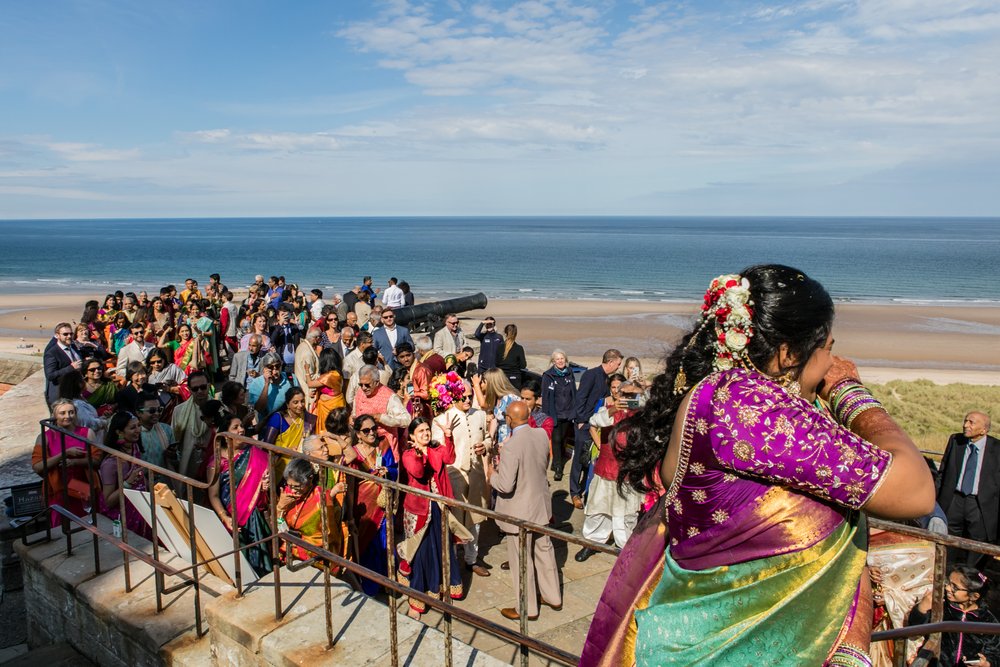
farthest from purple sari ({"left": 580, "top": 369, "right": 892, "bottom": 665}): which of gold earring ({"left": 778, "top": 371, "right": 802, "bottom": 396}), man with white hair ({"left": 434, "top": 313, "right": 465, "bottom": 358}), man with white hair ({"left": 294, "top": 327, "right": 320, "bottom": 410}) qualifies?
man with white hair ({"left": 434, "top": 313, "right": 465, "bottom": 358})

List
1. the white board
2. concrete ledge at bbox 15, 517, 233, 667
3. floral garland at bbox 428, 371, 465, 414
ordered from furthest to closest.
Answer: floral garland at bbox 428, 371, 465, 414 < the white board < concrete ledge at bbox 15, 517, 233, 667

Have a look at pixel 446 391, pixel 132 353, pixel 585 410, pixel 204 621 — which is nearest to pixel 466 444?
pixel 446 391

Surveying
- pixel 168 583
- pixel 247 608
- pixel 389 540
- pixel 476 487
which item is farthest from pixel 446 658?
pixel 476 487

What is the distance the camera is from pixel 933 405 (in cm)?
1529

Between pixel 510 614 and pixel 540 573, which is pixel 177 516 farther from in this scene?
pixel 540 573

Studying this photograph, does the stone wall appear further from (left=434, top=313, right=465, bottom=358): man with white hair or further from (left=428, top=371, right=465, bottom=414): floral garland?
(left=434, top=313, right=465, bottom=358): man with white hair

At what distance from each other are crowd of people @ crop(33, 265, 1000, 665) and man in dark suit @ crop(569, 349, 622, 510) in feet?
0.10

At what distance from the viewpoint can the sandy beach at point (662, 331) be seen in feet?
76.5

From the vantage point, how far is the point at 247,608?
3.56m

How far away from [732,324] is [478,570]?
4940 millimetres

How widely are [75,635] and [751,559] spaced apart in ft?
15.2

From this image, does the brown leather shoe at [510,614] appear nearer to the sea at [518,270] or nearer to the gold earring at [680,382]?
the gold earring at [680,382]

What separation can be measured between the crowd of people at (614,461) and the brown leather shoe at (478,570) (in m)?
0.02

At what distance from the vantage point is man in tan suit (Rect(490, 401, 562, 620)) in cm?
550
